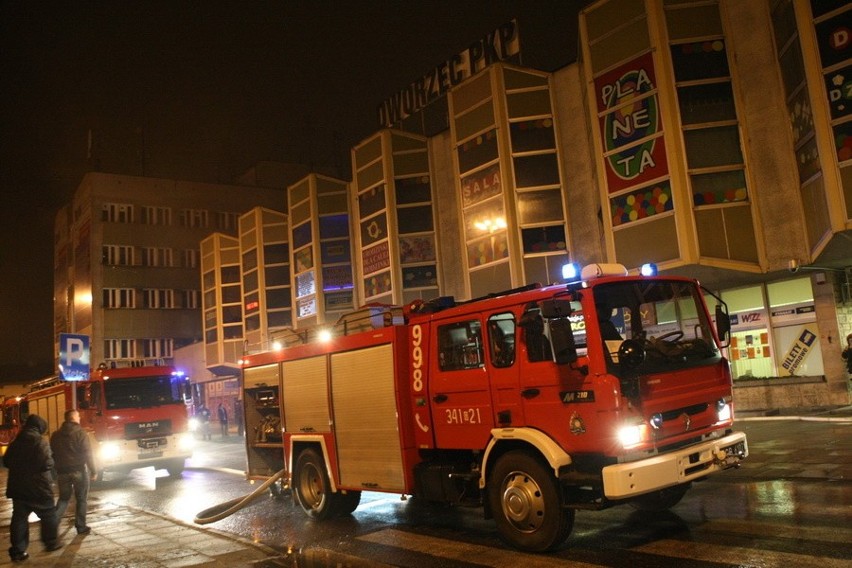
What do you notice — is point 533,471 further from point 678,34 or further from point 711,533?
point 678,34

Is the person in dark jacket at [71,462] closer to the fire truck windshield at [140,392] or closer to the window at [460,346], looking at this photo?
the window at [460,346]

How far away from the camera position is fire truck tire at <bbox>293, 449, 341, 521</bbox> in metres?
8.96

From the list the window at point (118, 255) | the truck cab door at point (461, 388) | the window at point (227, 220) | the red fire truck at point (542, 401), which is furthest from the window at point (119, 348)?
the truck cab door at point (461, 388)

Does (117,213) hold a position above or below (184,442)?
above

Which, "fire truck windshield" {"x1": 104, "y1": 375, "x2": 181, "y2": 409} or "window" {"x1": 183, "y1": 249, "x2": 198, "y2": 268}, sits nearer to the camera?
"fire truck windshield" {"x1": 104, "y1": 375, "x2": 181, "y2": 409}

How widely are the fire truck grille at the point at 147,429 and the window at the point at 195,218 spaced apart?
43.7 m

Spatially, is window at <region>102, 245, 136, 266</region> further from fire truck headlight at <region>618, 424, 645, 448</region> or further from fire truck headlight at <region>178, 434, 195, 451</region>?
fire truck headlight at <region>618, 424, 645, 448</region>

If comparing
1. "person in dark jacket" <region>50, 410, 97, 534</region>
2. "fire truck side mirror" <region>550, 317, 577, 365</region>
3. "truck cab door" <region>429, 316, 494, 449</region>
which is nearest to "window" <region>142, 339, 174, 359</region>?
"person in dark jacket" <region>50, 410, 97, 534</region>

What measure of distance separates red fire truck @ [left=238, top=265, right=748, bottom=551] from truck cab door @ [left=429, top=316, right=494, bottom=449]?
2 cm

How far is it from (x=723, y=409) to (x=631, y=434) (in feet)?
4.92

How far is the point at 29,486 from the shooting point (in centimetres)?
814

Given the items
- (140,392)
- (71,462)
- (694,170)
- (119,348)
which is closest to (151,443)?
(140,392)

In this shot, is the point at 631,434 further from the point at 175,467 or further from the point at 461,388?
the point at 175,467

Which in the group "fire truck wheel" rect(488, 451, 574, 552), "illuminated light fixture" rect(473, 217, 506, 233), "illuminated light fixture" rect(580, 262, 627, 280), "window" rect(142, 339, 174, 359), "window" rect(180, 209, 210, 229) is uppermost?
"window" rect(180, 209, 210, 229)
